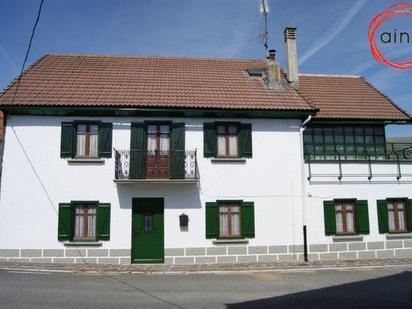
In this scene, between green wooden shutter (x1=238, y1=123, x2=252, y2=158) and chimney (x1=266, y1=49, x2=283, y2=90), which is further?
chimney (x1=266, y1=49, x2=283, y2=90)

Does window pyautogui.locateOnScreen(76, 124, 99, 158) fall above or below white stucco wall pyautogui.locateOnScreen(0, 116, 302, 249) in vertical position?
above

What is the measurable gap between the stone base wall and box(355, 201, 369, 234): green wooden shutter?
56 centimetres

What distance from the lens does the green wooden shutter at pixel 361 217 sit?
14875mm

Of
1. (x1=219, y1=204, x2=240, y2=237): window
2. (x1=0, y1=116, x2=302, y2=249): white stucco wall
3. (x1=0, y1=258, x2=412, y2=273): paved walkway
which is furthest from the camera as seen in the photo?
(x1=219, y1=204, x2=240, y2=237): window

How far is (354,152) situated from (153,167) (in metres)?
9.27

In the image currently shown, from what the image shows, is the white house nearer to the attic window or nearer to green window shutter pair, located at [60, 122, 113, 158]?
green window shutter pair, located at [60, 122, 113, 158]

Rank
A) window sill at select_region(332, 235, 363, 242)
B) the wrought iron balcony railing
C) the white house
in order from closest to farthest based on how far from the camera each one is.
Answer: the white house → window sill at select_region(332, 235, 363, 242) → the wrought iron balcony railing

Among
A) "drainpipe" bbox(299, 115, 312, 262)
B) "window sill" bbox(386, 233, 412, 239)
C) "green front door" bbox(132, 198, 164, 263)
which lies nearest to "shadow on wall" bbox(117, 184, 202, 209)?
"green front door" bbox(132, 198, 164, 263)

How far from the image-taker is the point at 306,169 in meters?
15.0

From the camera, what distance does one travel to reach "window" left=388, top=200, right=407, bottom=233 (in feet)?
50.2

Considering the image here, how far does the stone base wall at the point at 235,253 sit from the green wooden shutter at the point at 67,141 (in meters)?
3.58

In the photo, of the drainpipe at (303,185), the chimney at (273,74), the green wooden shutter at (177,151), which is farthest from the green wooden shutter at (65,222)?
the chimney at (273,74)

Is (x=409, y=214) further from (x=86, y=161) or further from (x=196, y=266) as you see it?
(x=86, y=161)

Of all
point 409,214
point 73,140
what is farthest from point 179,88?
point 409,214
